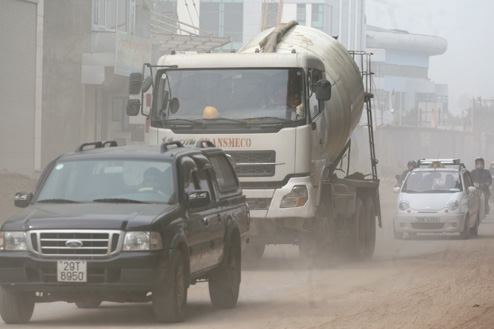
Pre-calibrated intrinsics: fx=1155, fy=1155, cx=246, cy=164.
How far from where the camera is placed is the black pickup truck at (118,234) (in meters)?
9.86

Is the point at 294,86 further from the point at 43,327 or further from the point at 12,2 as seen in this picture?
the point at 12,2

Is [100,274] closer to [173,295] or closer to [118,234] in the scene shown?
[118,234]

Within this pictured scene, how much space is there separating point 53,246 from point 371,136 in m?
14.0

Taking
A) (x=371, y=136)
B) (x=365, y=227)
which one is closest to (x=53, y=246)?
(x=365, y=227)

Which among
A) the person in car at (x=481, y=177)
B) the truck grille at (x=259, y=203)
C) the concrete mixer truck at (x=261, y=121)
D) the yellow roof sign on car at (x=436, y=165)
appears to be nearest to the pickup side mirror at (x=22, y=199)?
the concrete mixer truck at (x=261, y=121)

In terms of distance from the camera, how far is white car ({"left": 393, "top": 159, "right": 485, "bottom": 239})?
87.8 ft

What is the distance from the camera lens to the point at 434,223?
2678 cm

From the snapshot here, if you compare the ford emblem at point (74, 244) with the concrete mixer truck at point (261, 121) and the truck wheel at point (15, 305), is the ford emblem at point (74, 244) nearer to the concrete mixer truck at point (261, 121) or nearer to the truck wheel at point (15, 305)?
the truck wheel at point (15, 305)

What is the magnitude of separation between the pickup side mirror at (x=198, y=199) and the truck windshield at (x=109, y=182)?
0.56 feet

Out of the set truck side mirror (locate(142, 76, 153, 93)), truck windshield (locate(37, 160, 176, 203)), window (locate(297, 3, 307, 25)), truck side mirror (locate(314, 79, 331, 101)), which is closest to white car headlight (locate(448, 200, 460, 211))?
truck side mirror (locate(314, 79, 331, 101))

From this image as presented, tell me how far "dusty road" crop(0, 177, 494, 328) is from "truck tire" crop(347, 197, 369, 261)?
0.39m

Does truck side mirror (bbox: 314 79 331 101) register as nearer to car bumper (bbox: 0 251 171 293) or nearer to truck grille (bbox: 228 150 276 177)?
truck grille (bbox: 228 150 276 177)

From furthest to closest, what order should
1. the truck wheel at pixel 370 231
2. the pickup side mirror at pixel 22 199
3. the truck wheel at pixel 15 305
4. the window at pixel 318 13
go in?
the window at pixel 318 13 → the truck wheel at pixel 370 231 → the pickup side mirror at pixel 22 199 → the truck wheel at pixel 15 305

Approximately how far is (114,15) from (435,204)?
2091 cm
